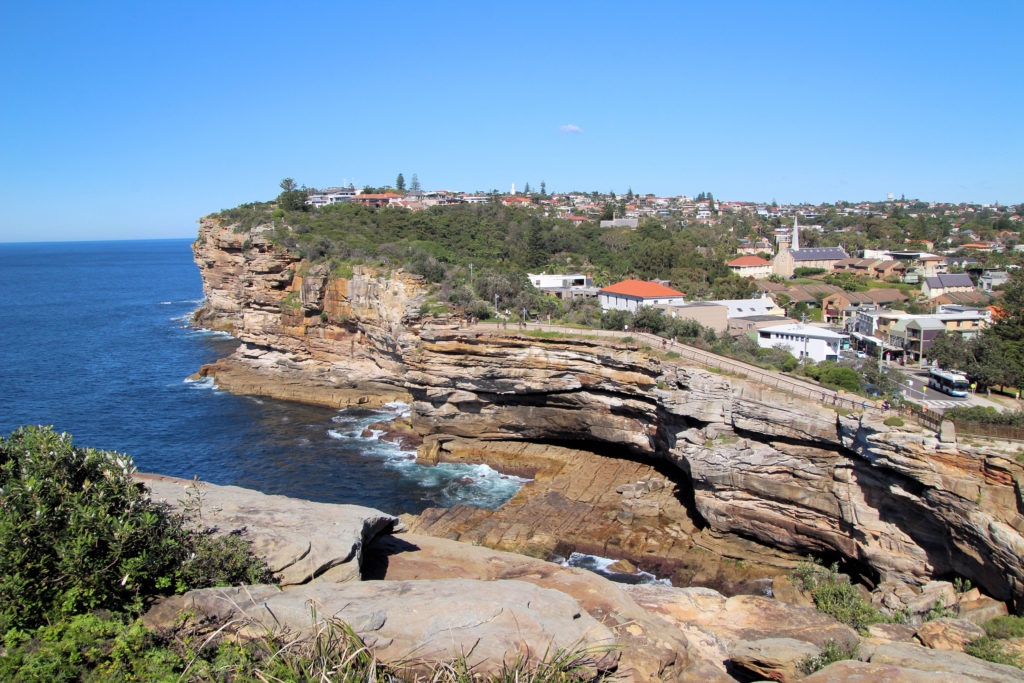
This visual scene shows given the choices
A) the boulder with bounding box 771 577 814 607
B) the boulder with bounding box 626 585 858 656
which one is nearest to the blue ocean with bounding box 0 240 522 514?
the boulder with bounding box 771 577 814 607

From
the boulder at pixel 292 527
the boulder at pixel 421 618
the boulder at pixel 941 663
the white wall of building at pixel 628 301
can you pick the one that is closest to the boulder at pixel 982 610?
the boulder at pixel 941 663

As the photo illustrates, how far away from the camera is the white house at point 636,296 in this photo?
136 ft

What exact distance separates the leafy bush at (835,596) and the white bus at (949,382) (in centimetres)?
1628

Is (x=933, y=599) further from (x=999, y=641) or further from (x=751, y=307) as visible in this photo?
(x=751, y=307)

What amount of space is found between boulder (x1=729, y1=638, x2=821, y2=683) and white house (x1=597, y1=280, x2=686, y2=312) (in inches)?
1195

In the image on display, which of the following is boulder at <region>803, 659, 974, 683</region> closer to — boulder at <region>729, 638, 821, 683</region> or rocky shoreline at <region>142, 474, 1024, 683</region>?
rocky shoreline at <region>142, 474, 1024, 683</region>

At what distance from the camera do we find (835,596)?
18.0 meters

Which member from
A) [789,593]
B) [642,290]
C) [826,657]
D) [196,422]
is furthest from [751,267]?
[826,657]

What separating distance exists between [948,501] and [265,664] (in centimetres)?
1851

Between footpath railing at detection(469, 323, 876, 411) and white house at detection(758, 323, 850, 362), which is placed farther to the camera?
white house at detection(758, 323, 850, 362)

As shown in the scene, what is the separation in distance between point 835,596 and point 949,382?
63.2 ft

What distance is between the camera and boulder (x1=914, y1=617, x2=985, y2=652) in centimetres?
1360

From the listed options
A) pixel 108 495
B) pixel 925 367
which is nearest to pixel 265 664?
pixel 108 495

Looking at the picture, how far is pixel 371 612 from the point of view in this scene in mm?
7973
